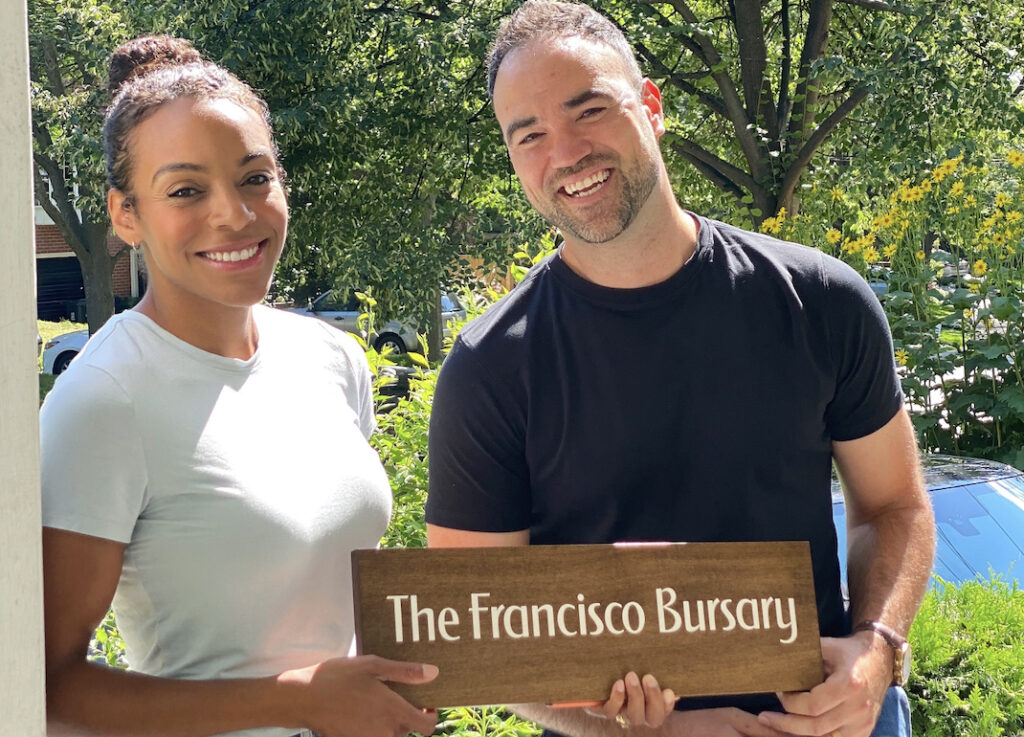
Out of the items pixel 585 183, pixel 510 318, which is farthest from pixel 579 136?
pixel 510 318

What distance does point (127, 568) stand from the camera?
60.5 inches

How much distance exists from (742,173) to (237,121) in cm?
986

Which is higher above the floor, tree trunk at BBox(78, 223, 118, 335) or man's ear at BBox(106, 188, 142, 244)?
man's ear at BBox(106, 188, 142, 244)

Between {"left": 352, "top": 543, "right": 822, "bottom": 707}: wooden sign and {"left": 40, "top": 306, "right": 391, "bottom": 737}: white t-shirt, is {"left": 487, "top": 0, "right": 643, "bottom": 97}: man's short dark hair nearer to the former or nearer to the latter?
{"left": 40, "top": 306, "right": 391, "bottom": 737}: white t-shirt

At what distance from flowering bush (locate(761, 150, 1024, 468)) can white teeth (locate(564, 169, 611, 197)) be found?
4.46 m

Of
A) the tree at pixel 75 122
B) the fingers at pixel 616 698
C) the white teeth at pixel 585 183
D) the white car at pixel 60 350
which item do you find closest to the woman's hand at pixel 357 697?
the fingers at pixel 616 698

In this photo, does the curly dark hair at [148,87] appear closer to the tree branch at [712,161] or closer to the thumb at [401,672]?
the thumb at [401,672]

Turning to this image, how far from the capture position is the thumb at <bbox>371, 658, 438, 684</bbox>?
5.09 feet

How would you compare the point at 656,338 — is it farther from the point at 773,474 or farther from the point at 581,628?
the point at 581,628

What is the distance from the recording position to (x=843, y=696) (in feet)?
5.71

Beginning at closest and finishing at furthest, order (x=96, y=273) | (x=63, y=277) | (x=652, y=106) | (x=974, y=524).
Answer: (x=652, y=106)
(x=974, y=524)
(x=96, y=273)
(x=63, y=277)

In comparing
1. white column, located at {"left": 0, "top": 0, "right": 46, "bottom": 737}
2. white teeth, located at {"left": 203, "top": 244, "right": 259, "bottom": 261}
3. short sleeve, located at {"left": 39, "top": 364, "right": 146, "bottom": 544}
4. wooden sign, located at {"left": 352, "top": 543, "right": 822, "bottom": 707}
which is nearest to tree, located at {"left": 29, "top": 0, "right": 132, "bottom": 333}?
white teeth, located at {"left": 203, "top": 244, "right": 259, "bottom": 261}

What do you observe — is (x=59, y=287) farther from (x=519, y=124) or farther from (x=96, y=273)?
(x=519, y=124)

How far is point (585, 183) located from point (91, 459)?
0.95m
